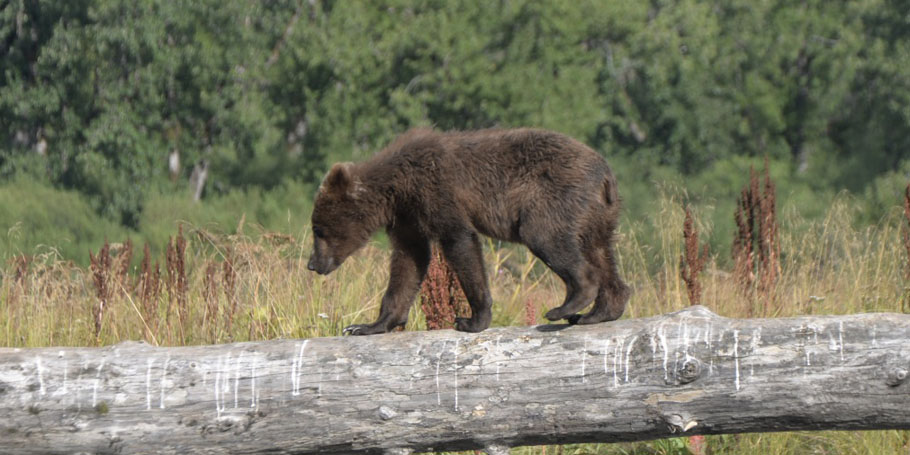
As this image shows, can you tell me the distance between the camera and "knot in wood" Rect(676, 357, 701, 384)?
15.0 feet

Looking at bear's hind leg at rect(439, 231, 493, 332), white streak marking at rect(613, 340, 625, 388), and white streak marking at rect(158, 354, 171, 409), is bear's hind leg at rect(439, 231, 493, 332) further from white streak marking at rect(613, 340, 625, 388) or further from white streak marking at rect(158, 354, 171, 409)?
white streak marking at rect(158, 354, 171, 409)

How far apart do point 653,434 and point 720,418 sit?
29 cm

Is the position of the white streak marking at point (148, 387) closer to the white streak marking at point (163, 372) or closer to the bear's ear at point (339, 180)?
the white streak marking at point (163, 372)

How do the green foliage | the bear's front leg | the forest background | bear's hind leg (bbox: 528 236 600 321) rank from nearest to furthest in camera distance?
bear's hind leg (bbox: 528 236 600 321) < the bear's front leg < the green foliage < the forest background

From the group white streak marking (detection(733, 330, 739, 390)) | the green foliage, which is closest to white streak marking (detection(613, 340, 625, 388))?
white streak marking (detection(733, 330, 739, 390))

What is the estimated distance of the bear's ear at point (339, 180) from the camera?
629 centimetres

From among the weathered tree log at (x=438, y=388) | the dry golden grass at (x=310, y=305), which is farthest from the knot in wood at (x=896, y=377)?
the dry golden grass at (x=310, y=305)

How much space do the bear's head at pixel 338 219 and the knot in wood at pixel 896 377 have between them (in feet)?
9.93

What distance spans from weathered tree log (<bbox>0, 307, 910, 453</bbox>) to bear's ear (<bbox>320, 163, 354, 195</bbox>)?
5.00 feet

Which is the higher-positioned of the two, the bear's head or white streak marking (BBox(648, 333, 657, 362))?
the bear's head

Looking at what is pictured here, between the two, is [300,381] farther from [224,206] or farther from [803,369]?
[224,206]

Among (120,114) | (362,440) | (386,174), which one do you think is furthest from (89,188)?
(362,440)

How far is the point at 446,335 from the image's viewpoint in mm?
5023

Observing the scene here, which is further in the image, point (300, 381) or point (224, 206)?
point (224, 206)
